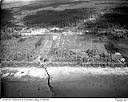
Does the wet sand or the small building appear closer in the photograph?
the wet sand

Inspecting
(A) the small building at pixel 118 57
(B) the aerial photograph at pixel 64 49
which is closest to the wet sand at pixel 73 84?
(B) the aerial photograph at pixel 64 49

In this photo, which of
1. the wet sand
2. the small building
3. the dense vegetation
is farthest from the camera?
the dense vegetation

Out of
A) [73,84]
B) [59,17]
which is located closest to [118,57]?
[73,84]

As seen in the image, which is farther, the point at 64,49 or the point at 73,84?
the point at 64,49

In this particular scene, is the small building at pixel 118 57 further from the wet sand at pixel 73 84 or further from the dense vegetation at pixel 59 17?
the dense vegetation at pixel 59 17

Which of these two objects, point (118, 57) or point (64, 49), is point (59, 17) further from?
point (118, 57)

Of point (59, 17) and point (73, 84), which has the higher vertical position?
point (59, 17)

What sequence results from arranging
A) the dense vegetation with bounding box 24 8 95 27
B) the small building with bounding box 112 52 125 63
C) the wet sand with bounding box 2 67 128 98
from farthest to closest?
1. the dense vegetation with bounding box 24 8 95 27
2. the small building with bounding box 112 52 125 63
3. the wet sand with bounding box 2 67 128 98

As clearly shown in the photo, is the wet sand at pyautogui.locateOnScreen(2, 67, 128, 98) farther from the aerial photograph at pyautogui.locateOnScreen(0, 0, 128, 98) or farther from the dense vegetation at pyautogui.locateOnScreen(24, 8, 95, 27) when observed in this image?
the dense vegetation at pyautogui.locateOnScreen(24, 8, 95, 27)

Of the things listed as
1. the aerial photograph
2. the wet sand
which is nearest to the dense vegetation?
the aerial photograph
